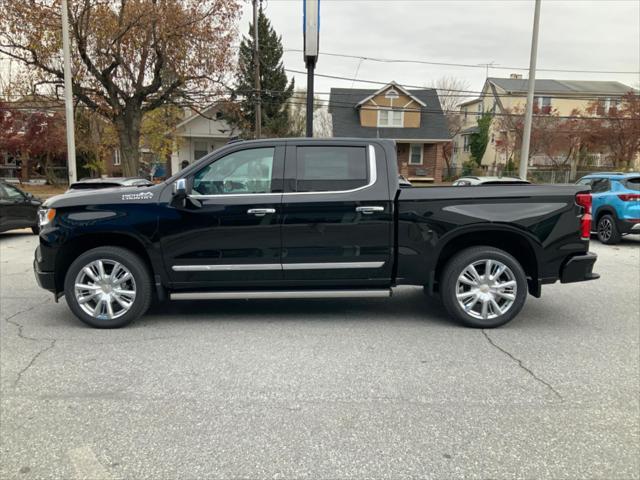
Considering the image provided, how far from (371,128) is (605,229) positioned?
26714 mm

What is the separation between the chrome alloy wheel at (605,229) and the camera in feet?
38.0

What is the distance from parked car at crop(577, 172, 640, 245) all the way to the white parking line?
37.6 feet

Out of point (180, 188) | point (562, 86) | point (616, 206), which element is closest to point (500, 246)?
point (180, 188)

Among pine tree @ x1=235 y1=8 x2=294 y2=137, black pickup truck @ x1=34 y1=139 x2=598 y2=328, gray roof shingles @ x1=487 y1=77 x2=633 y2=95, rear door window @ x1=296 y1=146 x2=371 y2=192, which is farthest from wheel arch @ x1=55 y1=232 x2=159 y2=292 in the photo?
gray roof shingles @ x1=487 y1=77 x2=633 y2=95

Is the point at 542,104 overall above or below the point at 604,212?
above

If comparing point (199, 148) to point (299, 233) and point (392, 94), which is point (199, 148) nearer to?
point (392, 94)

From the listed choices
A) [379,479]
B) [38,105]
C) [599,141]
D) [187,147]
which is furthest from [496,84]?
[379,479]

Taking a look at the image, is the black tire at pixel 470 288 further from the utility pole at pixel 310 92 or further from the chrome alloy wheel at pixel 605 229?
the chrome alloy wheel at pixel 605 229

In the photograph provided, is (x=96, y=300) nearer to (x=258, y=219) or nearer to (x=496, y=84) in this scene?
(x=258, y=219)

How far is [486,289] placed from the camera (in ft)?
16.7

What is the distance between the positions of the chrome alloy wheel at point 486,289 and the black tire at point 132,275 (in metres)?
3.25

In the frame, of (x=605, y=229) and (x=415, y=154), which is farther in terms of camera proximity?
(x=415, y=154)

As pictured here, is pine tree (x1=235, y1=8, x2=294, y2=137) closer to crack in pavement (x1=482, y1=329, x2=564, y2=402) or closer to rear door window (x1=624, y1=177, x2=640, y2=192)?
rear door window (x1=624, y1=177, x2=640, y2=192)

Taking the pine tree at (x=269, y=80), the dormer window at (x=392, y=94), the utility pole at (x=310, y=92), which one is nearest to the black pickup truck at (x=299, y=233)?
the utility pole at (x=310, y=92)
